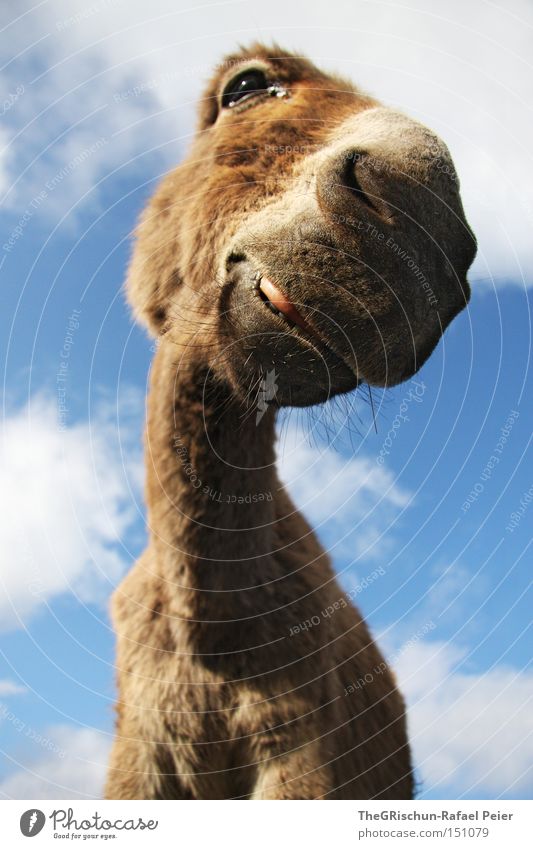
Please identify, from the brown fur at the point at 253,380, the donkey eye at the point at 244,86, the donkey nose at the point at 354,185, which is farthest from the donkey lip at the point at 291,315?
the donkey eye at the point at 244,86

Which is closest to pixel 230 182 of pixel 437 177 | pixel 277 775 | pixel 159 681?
pixel 437 177

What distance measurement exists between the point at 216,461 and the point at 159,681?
98cm

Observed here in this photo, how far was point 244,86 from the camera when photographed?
3.05 meters

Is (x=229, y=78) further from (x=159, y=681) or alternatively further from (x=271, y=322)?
(x=159, y=681)

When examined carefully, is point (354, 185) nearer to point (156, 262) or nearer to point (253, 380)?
point (253, 380)

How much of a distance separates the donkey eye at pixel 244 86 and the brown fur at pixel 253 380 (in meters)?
0.05

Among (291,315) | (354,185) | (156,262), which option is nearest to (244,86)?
(156,262)

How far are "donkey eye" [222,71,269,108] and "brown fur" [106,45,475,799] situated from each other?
2.0 inches

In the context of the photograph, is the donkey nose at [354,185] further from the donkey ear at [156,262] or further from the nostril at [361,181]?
the donkey ear at [156,262]

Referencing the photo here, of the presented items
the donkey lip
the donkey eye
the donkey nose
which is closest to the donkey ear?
the donkey eye

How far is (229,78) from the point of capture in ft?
10.2

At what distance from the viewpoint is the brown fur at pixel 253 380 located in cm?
224

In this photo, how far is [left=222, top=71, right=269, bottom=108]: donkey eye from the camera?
303cm

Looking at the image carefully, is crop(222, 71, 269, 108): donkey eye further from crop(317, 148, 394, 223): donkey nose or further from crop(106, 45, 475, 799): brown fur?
crop(317, 148, 394, 223): donkey nose
